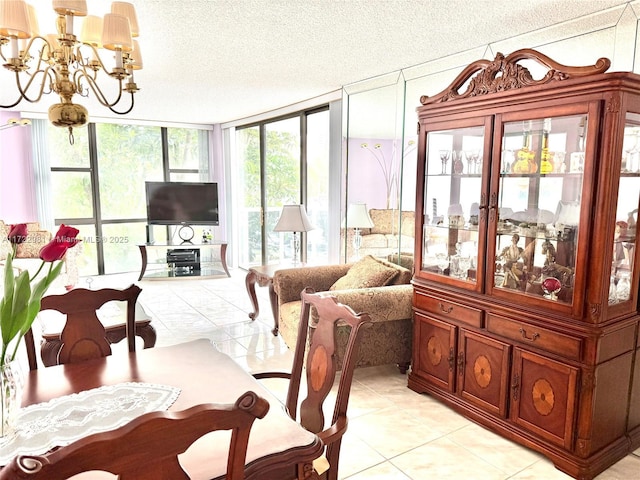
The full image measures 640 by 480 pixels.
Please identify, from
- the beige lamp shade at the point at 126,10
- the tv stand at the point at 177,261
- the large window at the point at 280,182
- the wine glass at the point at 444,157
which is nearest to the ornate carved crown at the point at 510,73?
the wine glass at the point at 444,157

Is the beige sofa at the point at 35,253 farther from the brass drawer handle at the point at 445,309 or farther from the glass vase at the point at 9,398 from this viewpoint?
the glass vase at the point at 9,398

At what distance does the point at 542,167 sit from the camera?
254cm

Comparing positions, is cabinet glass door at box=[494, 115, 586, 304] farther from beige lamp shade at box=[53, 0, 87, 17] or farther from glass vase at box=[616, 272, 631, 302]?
beige lamp shade at box=[53, 0, 87, 17]

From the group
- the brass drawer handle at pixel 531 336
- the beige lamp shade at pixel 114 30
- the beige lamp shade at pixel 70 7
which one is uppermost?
the beige lamp shade at pixel 70 7

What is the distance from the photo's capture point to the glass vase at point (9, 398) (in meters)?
1.29

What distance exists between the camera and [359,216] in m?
4.55

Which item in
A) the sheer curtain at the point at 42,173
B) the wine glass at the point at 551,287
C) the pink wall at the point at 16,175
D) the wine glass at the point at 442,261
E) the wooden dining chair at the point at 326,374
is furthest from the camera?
the sheer curtain at the point at 42,173

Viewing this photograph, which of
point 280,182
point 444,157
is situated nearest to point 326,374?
point 444,157

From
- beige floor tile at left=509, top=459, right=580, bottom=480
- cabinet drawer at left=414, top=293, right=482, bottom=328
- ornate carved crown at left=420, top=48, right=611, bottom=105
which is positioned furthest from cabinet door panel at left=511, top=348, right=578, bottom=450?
ornate carved crown at left=420, top=48, right=611, bottom=105

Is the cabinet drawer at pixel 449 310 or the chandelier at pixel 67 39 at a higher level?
the chandelier at pixel 67 39

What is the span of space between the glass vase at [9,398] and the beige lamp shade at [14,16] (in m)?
1.48

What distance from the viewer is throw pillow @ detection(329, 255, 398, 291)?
3637mm

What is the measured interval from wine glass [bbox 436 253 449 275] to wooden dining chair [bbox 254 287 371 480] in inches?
51.9

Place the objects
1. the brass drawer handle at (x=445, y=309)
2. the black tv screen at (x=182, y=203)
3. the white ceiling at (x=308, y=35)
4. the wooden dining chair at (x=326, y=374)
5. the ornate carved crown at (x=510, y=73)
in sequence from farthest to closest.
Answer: the black tv screen at (x=182, y=203)
the brass drawer handle at (x=445, y=309)
the white ceiling at (x=308, y=35)
the ornate carved crown at (x=510, y=73)
the wooden dining chair at (x=326, y=374)
